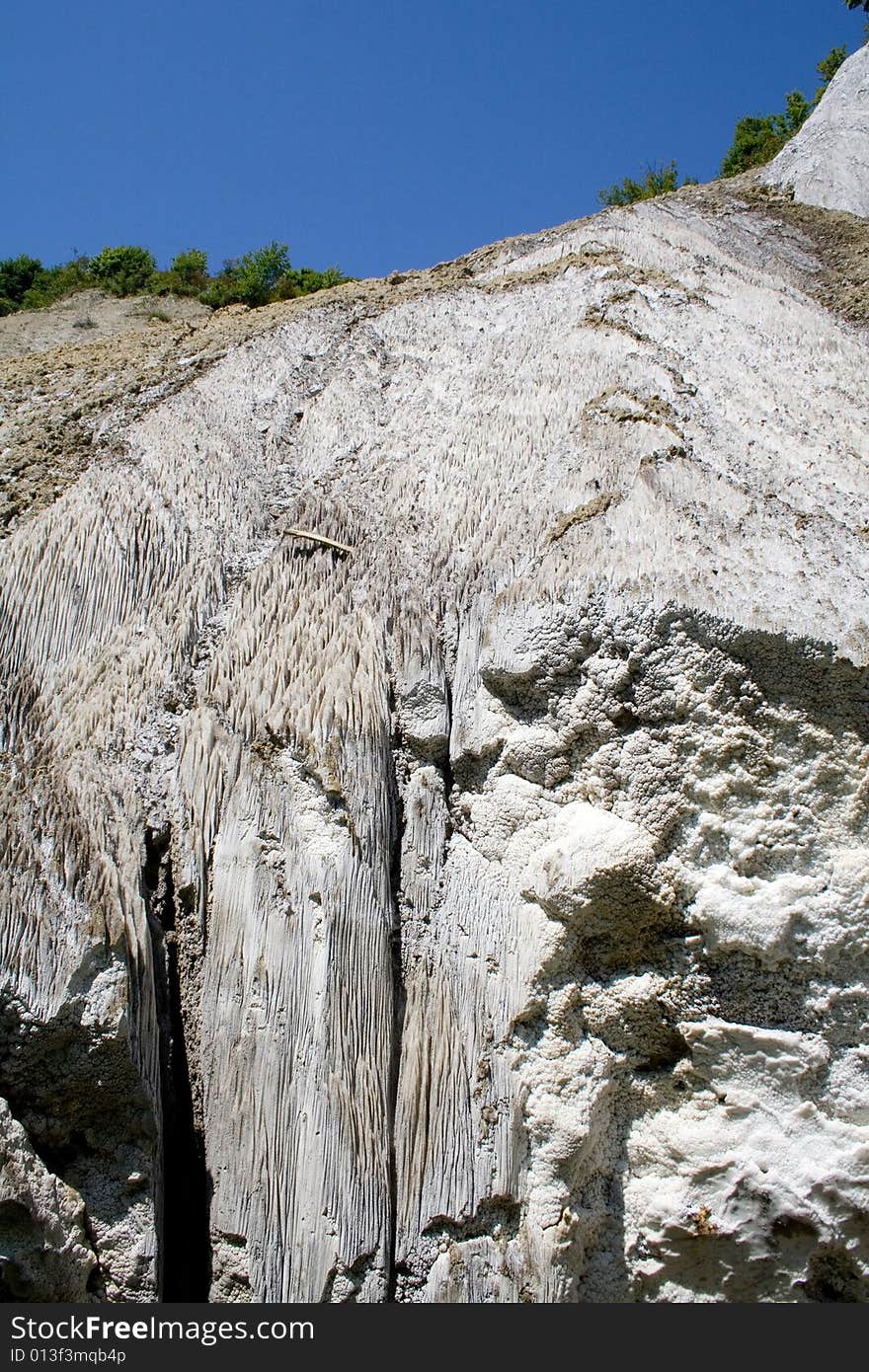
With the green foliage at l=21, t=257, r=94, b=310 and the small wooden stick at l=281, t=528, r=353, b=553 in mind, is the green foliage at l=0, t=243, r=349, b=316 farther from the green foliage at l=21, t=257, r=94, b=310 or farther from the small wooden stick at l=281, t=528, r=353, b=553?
the small wooden stick at l=281, t=528, r=353, b=553

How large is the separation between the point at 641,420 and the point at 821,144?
4.28m

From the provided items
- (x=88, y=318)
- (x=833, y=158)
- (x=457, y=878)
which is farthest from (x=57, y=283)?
(x=457, y=878)

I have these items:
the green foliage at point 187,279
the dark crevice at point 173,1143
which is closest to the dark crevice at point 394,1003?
the dark crevice at point 173,1143

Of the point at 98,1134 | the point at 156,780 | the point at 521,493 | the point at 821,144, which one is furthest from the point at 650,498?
the point at 821,144

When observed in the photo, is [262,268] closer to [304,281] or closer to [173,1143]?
[304,281]

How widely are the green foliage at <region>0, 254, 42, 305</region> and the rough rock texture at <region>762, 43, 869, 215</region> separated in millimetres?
12483

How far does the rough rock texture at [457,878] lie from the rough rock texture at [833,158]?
3.26 m

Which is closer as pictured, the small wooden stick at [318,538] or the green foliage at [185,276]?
the small wooden stick at [318,538]

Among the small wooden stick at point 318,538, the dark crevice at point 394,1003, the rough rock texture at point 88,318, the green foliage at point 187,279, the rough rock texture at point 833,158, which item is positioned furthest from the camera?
the green foliage at point 187,279

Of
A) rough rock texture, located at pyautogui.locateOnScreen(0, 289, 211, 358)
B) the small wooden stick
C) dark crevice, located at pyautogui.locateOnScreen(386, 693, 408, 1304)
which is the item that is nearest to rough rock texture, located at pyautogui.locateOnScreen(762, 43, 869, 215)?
the small wooden stick

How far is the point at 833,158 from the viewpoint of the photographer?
8.00 meters

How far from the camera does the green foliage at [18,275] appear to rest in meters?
17.3

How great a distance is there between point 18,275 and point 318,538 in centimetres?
1480

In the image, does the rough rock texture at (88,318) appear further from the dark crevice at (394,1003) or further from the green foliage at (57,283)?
the dark crevice at (394,1003)
